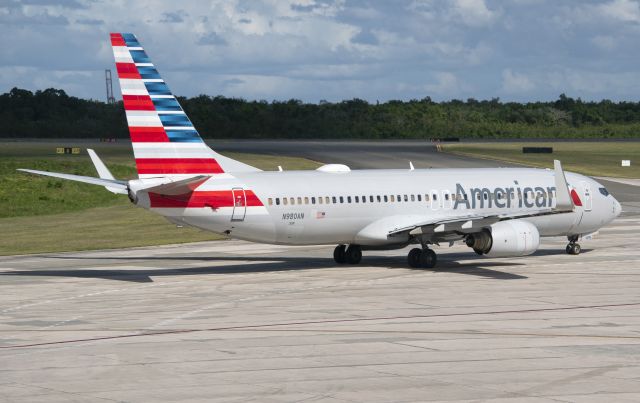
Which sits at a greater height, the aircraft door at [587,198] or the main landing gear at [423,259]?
the aircraft door at [587,198]

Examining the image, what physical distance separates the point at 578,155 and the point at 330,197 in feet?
286

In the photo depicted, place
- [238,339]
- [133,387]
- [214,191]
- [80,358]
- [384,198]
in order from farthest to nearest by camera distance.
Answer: [384,198] < [214,191] < [238,339] < [80,358] < [133,387]

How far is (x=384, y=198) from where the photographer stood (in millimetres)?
44062

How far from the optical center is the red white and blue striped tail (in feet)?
127

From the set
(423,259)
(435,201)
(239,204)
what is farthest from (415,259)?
(239,204)

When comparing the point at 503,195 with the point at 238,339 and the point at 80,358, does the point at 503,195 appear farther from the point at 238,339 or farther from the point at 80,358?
the point at 80,358

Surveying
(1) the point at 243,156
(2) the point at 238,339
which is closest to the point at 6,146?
(1) the point at 243,156

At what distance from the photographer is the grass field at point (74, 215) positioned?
5766 centimetres

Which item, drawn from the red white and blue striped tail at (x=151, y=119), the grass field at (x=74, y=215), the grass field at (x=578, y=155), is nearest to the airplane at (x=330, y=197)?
the red white and blue striped tail at (x=151, y=119)

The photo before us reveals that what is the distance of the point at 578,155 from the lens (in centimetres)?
12494

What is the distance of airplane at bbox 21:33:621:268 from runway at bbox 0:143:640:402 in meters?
1.47

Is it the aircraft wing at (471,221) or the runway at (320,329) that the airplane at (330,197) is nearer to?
the aircraft wing at (471,221)

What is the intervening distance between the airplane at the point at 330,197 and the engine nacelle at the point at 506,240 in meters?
0.04

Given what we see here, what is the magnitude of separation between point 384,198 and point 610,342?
1774 centimetres
